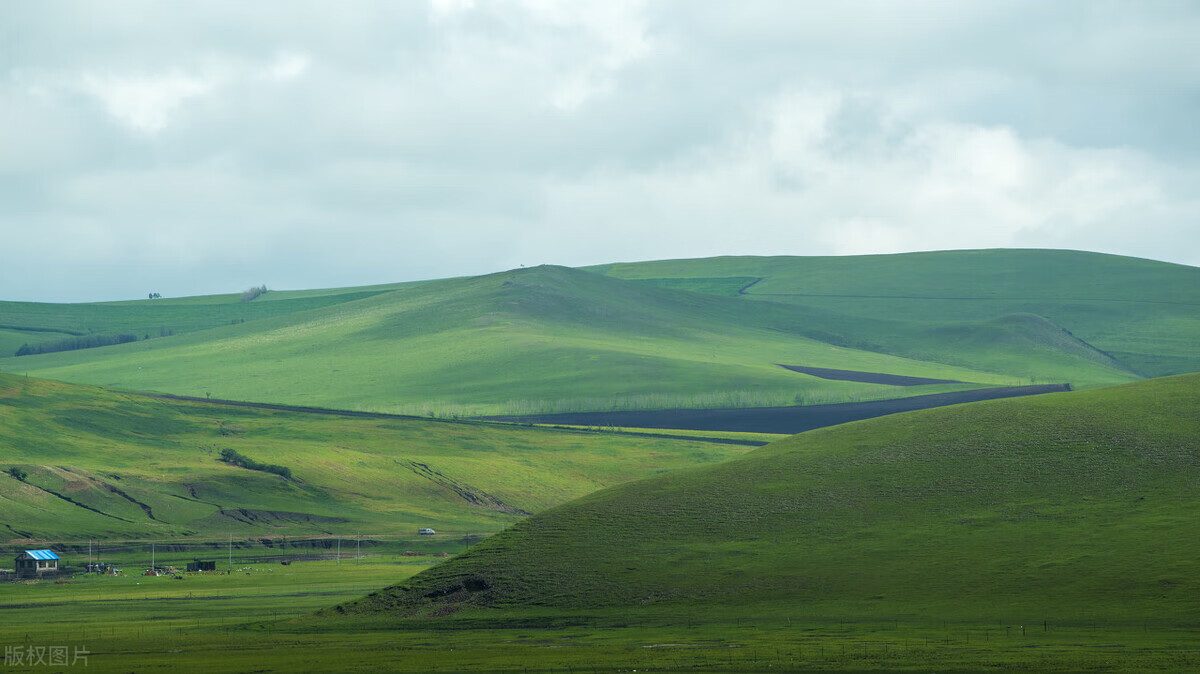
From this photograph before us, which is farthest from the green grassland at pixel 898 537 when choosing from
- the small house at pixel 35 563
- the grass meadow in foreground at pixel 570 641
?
the small house at pixel 35 563

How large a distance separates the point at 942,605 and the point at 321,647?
133 ft

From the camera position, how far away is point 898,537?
361ft

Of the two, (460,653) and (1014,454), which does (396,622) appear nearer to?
(460,653)

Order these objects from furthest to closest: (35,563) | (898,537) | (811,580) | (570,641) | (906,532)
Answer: (35,563) → (906,532) → (898,537) → (811,580) → (570,641)

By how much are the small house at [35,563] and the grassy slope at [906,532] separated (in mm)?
56497

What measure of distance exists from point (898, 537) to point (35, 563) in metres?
92.8

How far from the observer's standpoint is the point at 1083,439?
408ft

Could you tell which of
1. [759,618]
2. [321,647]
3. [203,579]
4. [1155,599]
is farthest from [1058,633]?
[203,579]

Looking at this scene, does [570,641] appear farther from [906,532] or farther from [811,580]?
[906,532]

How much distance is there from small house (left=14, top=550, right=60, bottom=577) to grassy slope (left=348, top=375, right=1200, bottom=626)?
56.5 m

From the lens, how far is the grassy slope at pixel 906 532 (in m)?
95.2

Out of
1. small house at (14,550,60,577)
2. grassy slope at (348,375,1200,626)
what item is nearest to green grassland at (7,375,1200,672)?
grassy slope at (348,375,1200,626)

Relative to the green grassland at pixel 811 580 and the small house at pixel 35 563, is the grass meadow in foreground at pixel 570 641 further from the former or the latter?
the small house at pixel 35 563

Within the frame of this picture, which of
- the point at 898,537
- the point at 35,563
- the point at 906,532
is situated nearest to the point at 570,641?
the point at 898,537
